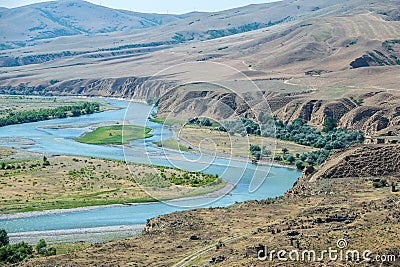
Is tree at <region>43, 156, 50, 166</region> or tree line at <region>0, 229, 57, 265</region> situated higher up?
tree at <region>43, 156, 50, 166</region>

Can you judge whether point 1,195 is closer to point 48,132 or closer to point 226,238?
point 226,238

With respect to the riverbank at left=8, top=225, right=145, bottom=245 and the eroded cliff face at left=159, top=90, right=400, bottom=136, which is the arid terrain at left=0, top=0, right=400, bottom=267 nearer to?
the eroded cliff face at left=159, top=90, right=400, bottom=136

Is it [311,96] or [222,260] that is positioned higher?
[311,96]

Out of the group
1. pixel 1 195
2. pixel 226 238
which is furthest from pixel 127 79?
pixel 226 238

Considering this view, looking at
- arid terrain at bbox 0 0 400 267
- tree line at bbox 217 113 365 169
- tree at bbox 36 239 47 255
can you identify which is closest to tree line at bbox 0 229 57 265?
tree at bbox 36 239 47 255

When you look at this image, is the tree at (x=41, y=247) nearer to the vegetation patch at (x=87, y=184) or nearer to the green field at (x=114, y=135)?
the vegetation patch at (x=87, y=184)

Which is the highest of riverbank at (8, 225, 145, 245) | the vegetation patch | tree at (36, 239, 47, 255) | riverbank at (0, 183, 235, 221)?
the vegetation patch
